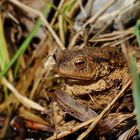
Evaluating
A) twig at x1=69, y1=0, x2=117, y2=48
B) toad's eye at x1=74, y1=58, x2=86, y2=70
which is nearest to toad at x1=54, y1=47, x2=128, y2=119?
toad's eye at x1=74, y1=58, x2=86, y2=70

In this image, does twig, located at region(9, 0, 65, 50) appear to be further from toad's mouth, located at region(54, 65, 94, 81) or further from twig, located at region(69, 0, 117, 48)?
toad's mouth, located at region(54, 65, 94, 81)

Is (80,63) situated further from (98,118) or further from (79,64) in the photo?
(98,118)

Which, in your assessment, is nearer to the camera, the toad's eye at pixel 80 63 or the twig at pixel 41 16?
the toad's eye at pixel 80 63

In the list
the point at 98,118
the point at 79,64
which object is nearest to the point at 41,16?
the point at 79,64

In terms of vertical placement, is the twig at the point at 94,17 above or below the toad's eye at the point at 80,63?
above

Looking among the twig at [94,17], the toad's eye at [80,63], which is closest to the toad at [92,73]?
the toad's eye at [80,63]

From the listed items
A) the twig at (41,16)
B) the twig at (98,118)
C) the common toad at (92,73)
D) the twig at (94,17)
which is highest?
the twig at (41,16)

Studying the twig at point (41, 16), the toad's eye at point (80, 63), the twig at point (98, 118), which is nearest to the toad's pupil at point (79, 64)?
the toad's eye at point (80, 63)

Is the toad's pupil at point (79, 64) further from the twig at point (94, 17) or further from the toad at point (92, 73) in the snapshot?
the twig at point (94, 17)

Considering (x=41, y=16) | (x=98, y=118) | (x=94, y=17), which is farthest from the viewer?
(x=41, y=16)
